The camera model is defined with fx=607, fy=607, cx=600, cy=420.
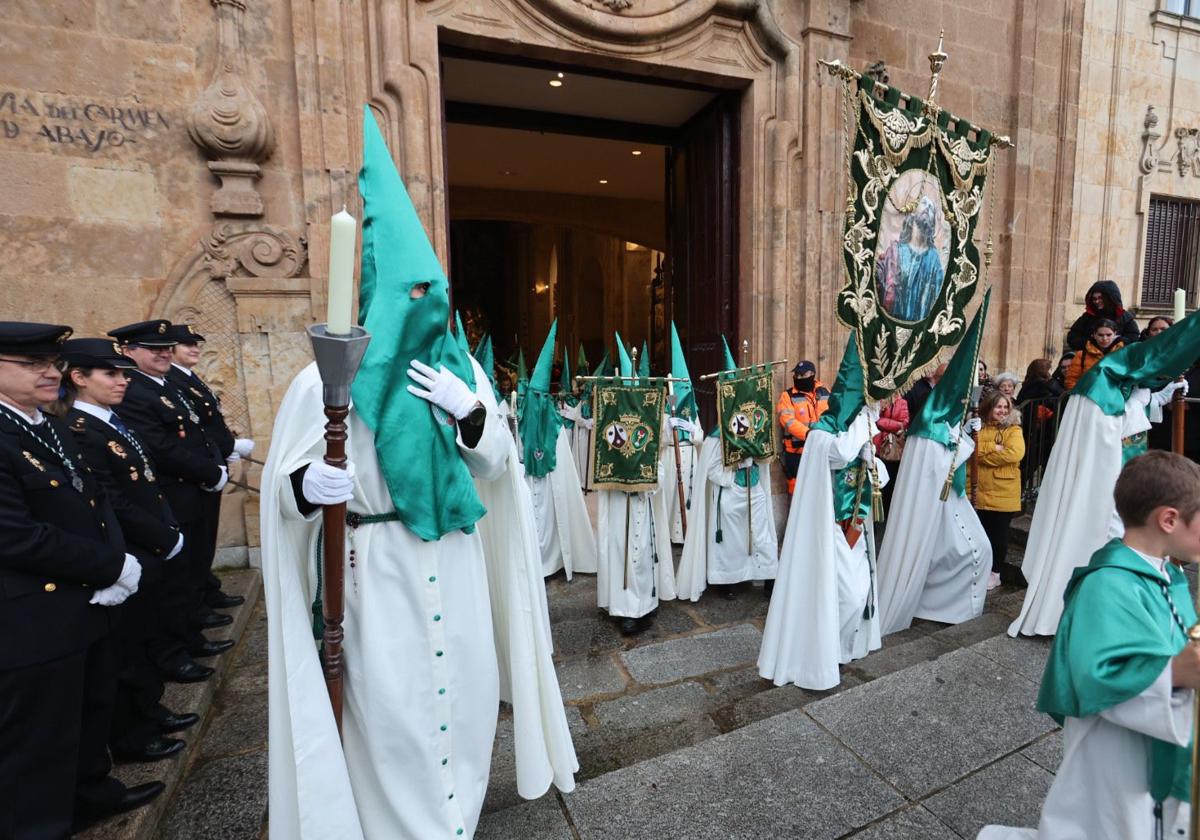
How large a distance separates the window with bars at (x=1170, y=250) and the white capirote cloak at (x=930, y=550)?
8.89 metres

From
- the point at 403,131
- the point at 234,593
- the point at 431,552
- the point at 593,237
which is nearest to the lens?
the point at 431,552

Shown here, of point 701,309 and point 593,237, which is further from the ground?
point 593,237

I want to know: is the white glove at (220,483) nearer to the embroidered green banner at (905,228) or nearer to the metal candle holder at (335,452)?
the metal candle holder at (335,452)

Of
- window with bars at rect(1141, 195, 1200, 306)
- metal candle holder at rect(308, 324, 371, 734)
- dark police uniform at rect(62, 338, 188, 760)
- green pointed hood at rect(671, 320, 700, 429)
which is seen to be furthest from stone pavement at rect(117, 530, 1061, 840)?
window with bars at rect(1141, 195, 1200, 306)

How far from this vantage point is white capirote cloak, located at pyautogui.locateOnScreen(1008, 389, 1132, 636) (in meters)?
3.79

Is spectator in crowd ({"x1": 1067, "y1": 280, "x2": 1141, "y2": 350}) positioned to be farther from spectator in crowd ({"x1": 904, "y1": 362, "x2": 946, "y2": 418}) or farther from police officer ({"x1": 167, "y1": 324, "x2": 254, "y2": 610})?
police officer ({"x1": 167, "y1": 324, "x2": 254, "y2": 610})

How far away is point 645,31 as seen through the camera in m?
6.01

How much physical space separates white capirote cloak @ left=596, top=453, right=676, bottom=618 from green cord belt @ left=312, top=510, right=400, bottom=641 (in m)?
2.87

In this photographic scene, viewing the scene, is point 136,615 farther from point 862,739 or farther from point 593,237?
point 593,237

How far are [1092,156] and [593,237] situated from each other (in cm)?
1523

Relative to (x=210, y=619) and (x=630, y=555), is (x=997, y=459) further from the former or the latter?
(x=210, y=619)

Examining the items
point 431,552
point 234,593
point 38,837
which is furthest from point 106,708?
point 234,593

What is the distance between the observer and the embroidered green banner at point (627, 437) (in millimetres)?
4867

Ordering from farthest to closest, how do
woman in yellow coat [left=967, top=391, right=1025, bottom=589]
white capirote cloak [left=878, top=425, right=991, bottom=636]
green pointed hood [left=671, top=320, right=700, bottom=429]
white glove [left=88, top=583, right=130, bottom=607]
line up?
green pointed hood [left=671, top=320, right=700, bottom=429], woman in yellow coat [left=967, top=391, right=1025, bottom=589], white capirote cloak [left=878, top=425, right=991, bottom=636], white glove [left=88, top=583, right=130, bottom=607]
